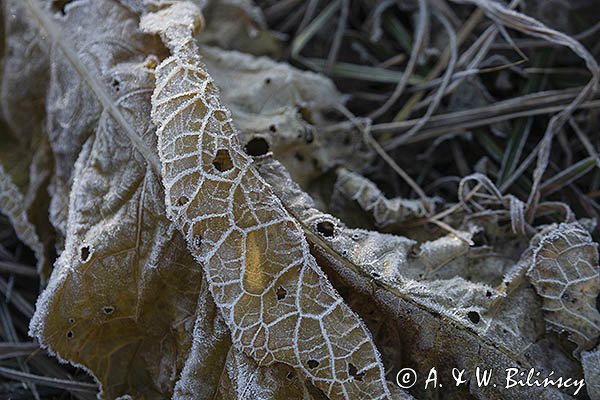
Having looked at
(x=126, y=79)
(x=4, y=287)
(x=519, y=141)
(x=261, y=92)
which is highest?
(x=126, y=79)

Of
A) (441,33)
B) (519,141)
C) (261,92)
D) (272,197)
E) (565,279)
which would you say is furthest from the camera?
(441,33)

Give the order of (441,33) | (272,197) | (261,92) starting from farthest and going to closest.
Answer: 1. (441,33)
2. (261,92)
3. (272,197)

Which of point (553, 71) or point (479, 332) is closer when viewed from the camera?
point (479, 332)

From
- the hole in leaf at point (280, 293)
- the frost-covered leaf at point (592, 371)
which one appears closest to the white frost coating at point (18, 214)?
the hole in leaf at point (280, 293)

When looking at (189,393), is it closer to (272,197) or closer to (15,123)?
(272,197)

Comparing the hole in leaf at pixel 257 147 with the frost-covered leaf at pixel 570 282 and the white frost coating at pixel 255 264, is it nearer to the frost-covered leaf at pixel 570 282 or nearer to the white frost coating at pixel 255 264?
the white frost coating at pixel 255 264

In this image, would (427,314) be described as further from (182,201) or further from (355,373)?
(182,201)

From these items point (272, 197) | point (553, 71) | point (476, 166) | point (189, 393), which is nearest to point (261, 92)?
point (272, 197)
